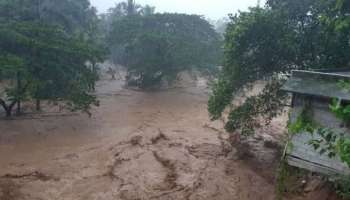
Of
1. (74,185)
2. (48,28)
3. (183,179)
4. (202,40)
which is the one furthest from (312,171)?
(202,40)

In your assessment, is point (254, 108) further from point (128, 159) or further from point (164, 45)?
point (164, 45)

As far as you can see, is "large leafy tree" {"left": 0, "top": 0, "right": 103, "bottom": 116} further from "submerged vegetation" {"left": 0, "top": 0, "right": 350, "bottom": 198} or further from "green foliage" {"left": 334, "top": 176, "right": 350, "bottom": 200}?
"green foliage" {"left": 334, "top": 176, "right": 350, "bottom": 200}

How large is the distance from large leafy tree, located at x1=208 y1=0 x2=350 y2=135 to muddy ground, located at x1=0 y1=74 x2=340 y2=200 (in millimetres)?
1621

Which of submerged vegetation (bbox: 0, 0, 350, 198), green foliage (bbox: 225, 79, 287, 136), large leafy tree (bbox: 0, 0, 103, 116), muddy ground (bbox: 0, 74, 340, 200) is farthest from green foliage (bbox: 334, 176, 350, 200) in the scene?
large leafy tree (bbox: 0, 0, 103, 116)

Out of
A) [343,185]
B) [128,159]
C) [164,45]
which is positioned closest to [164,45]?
[164,45]

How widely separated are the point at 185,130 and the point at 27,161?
6503 mm

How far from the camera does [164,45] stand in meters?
23.5

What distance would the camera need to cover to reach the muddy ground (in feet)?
30.0

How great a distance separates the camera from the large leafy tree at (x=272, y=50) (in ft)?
35.8

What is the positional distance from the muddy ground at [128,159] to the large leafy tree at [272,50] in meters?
1.62

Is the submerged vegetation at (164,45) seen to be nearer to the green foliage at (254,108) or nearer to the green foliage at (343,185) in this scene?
the green foliage at (254,108)

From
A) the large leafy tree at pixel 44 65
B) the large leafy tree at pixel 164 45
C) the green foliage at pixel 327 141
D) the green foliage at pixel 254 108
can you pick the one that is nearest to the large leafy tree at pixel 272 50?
the green foliage at pixel 254 108

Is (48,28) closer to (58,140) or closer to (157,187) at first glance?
(58,140)

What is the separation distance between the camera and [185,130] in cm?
1523
